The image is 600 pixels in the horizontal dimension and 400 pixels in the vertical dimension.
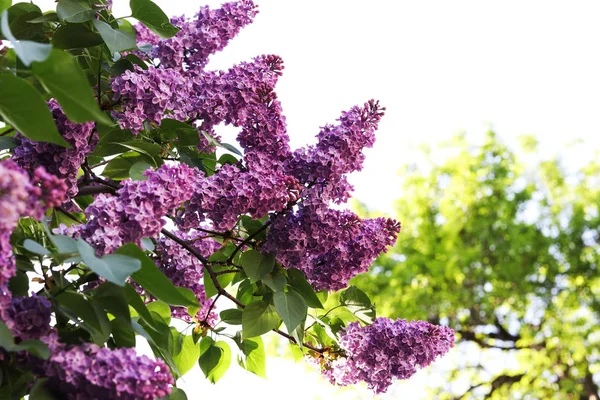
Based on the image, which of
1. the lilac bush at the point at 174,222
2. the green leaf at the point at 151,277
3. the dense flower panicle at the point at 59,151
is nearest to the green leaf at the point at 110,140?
the lilac bush at the point at 174,222

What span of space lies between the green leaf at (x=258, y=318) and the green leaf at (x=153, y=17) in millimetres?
624

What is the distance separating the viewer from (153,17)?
1.63 meters

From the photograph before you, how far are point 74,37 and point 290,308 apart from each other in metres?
0.70

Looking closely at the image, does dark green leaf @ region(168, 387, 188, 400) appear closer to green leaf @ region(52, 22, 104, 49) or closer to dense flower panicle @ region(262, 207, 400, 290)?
dense flower panicle @ region(262, 207, 400, 290)

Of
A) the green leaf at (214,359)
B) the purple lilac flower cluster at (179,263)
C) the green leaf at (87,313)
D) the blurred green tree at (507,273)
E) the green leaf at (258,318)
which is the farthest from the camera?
the blurred green tree at (507,273)

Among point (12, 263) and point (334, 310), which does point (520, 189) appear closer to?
point (334, 310)

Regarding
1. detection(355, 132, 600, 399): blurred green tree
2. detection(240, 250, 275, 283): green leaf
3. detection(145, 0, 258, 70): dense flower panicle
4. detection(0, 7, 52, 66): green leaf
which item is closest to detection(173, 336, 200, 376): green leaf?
detection(240, 250, 275, 283): green leaf

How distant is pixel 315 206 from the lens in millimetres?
1465

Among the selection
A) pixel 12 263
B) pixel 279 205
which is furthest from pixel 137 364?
pixel 279 205

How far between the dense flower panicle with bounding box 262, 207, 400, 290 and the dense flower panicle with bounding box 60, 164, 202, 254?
1.06ft

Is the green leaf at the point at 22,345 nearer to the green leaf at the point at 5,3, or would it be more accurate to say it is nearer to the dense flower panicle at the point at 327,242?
the dense flower panicle at the point at 327,242

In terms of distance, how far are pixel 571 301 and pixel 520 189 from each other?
1960 mm

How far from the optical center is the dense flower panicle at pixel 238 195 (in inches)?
54.7

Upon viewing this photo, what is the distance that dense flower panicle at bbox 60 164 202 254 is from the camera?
3.79ft
